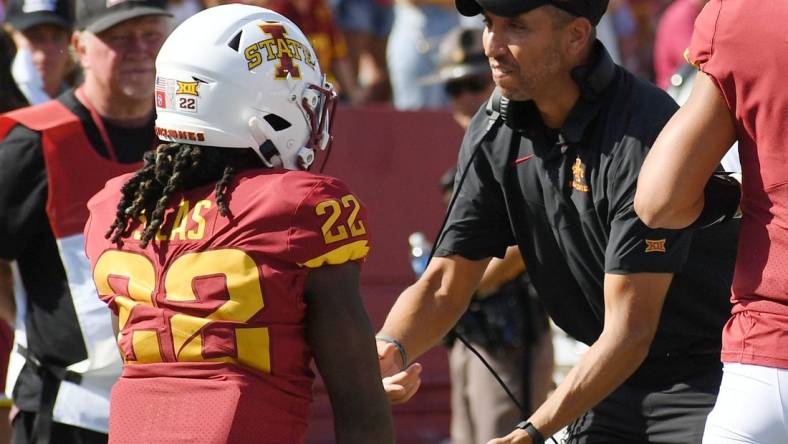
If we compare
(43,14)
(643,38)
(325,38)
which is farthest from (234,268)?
(643,38)

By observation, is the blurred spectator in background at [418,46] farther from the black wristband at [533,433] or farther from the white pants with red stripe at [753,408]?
the white pants with red stripe at [753,408]

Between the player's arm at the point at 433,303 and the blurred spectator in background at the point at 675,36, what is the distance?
4.88m

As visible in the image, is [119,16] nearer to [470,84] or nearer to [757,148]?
[470,84]

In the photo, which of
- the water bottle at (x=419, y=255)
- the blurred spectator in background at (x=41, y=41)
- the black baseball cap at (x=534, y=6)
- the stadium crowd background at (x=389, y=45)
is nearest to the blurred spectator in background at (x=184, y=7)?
the stadium crowd background at (x=389, y=45)

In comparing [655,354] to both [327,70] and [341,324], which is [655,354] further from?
[327,70]

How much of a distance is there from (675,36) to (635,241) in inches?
225

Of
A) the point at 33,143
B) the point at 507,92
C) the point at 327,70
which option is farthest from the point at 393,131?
the point at 507,92

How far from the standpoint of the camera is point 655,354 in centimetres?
388

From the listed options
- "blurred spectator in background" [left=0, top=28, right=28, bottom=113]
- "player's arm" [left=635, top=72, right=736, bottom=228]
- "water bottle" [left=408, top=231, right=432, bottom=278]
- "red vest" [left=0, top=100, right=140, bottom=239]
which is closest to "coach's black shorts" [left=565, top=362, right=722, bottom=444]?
"player's arm" [left=635, top=72, right=736, bottom=228]

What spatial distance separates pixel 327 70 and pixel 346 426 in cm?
636

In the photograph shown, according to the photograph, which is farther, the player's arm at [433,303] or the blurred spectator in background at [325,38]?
the blurred spectator in background at [325,38]

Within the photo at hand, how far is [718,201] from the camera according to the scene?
326cm

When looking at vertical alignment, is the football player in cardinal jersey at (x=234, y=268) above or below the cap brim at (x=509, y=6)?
below

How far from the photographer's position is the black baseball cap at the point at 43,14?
6391mm
